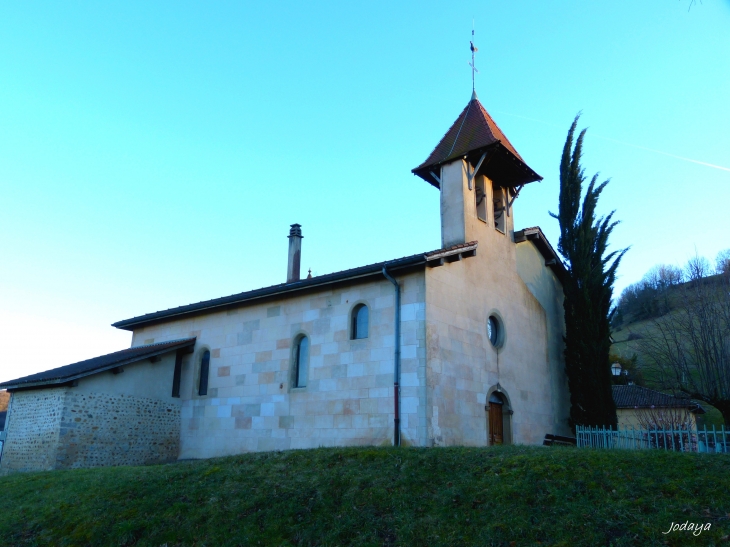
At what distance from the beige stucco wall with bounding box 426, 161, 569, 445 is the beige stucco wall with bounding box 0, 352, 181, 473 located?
9791mm

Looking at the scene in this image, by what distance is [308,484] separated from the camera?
438 inches

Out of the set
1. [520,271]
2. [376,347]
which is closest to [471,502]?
[376,347]

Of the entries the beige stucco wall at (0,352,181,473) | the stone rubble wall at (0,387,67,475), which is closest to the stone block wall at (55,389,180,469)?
the beige stucco wall at (0,352,181,473)

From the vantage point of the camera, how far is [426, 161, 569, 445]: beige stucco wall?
52.1 ft

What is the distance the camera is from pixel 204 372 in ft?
68.9

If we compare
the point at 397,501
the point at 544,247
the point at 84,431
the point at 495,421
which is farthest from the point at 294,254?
the point at 397,501

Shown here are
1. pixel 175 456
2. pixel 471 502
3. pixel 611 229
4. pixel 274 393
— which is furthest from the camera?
pixel 611 229

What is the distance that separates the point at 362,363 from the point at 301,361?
8.36 feet

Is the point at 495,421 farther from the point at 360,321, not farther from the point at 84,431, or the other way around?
the point at 84,431

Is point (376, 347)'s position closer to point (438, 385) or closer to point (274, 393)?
point (438, 385)

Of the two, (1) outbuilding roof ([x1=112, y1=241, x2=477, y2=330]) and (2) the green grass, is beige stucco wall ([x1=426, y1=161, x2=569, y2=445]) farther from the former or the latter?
(2) the green grass

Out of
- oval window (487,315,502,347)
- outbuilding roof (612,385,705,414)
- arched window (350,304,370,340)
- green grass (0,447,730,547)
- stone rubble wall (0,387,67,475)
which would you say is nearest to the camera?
green grass (0,447,730,547)

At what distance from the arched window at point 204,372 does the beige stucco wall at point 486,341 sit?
8.78 meters

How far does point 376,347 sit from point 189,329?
27.5 feet
